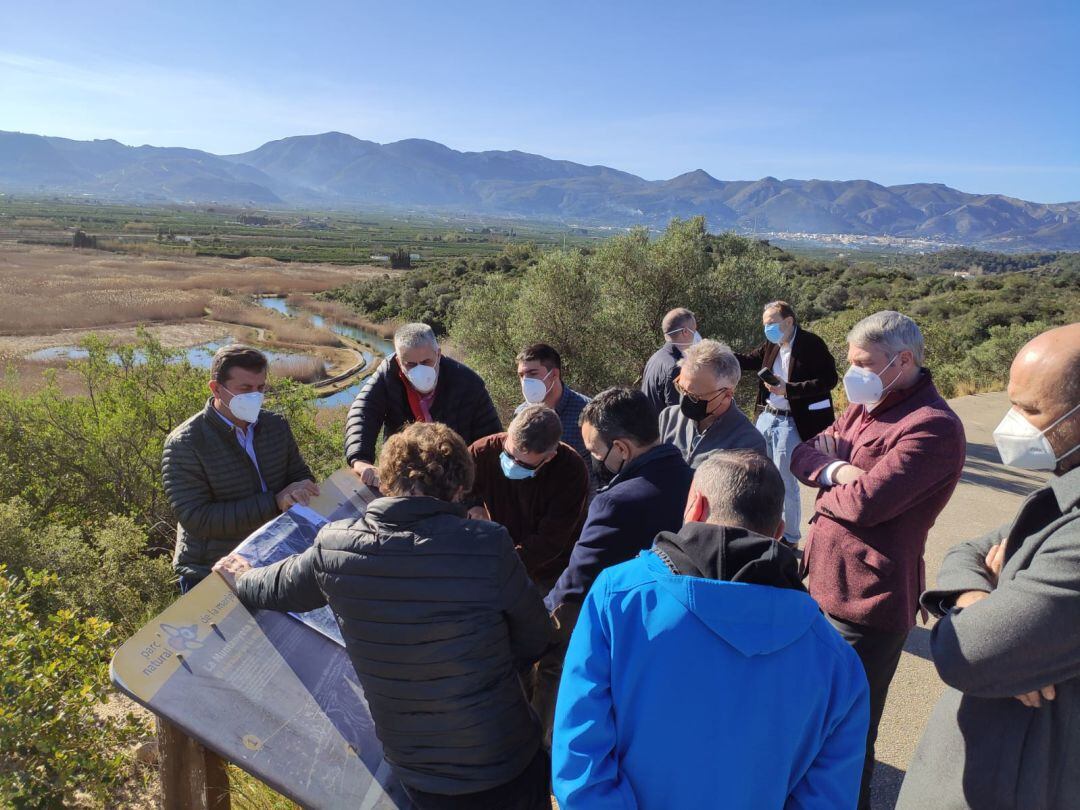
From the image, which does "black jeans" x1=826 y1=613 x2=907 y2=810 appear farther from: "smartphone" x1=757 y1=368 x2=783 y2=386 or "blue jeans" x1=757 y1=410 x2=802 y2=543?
"smartphone" x1=757 y1=368 x2=783 y2=386

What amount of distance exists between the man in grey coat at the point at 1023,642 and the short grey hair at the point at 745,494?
0.62 meters

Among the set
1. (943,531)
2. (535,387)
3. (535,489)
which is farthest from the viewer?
(943,531)

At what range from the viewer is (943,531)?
259 inches

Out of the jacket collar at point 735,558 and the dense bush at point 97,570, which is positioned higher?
the jacket collar at point 735,558

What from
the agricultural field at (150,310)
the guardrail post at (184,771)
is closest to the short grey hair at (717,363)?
the guardrail post at (184,771)

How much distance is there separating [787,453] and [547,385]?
224 cm

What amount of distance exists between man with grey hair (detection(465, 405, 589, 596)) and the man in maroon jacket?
3.87 ft

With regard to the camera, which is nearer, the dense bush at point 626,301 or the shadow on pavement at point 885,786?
the shadow on pavement at point 885,786

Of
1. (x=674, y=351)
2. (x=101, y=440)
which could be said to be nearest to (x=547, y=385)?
(x=674, y=351)

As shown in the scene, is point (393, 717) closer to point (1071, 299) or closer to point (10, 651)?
point (10, 651)

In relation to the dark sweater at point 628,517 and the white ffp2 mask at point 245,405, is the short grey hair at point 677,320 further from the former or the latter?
the white ffp2 mask at point 245,405

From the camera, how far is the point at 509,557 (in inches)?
83.2

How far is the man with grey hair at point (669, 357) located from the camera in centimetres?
555

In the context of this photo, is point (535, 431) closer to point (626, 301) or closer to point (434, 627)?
point (434, 627)
